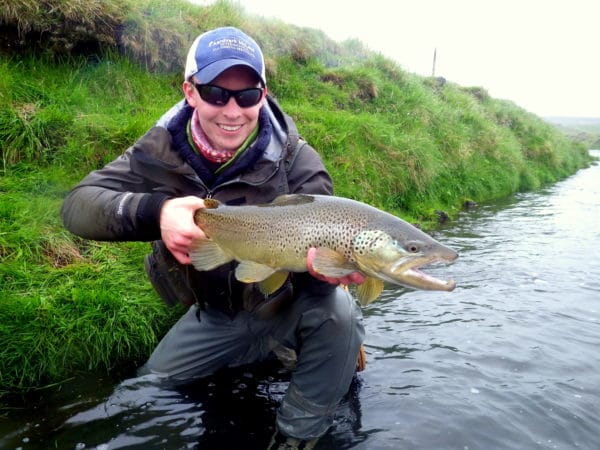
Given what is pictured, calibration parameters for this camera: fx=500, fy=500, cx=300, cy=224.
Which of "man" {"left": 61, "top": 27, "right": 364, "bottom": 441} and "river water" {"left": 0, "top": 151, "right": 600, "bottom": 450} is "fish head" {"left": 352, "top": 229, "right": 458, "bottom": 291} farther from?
"river water" {"left": 0, "top": 151, "right": 600, "bottom": 450}

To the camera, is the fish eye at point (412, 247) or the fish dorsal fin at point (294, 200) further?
the fish dorsal fin at point (294, 200)

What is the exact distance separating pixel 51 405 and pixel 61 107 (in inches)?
167

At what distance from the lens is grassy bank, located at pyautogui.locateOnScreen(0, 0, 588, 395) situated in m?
4.17

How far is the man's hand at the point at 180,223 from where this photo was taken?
116 inches

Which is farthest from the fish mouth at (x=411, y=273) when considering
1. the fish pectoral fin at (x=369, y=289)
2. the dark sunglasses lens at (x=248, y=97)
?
the dark sunglasses lens at (x=248, y=97)

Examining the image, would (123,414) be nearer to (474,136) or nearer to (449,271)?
(449,271)

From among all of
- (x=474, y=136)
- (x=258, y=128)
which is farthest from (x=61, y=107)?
(x=474, y=136)

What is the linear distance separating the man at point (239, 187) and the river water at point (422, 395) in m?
0.50

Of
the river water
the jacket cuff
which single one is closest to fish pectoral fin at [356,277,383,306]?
the river water

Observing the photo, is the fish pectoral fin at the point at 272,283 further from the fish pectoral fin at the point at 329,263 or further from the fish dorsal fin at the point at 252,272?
the fish pectoral fin at the point at 329,263

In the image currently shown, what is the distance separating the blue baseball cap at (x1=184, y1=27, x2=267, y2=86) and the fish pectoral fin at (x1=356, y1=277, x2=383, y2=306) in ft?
4.85

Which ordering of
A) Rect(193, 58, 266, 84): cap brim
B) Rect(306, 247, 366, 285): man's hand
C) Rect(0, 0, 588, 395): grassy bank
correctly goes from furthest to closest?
Rect(0, 0, 588, 395): grassy bank < Rect(193, 58, 266, 84): cap brim < Rect(306, 247, 366, 285): man's hand

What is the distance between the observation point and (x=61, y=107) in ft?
21.5

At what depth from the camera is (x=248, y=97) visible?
337 centimetres
